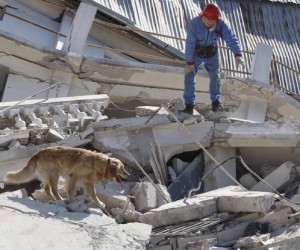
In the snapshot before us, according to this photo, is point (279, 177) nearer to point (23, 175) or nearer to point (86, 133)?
point (86, 133)

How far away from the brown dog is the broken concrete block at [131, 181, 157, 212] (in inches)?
18.9

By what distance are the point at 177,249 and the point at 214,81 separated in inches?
170

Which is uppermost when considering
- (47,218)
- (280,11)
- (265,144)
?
(280,11)

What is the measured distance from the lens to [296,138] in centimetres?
1205

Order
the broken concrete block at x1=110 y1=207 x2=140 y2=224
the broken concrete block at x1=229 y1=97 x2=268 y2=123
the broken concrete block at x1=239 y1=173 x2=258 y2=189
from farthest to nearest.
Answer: the broken concrete block at x1=229 y1=97 x2=268 y2=123 < the broken concrete block at x1=239 y1=173 x2=258 y2=189 < the broken concrete block at x1=110 y1=207 x2=140 y2=224

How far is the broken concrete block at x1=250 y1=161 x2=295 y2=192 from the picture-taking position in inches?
445

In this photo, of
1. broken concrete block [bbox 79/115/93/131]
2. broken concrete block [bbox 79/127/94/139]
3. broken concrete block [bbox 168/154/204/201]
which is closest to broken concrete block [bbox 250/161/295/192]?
broken concrete block [bbox 168/154/204/201]

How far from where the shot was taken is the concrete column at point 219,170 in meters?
11.9

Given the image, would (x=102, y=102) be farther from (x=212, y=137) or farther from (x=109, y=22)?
(x=109, y=22)

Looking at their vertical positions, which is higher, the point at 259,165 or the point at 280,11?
the point at 280,11

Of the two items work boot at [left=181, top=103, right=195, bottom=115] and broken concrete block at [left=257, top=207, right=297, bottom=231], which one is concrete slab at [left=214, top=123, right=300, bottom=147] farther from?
broken concrete block at [left=257, top=207, right=297, bottom=231]

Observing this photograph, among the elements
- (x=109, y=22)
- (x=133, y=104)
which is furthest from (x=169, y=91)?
(x=109, y=22)

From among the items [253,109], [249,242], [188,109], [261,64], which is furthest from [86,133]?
[261,64]

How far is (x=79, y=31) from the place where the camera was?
17.4 m
